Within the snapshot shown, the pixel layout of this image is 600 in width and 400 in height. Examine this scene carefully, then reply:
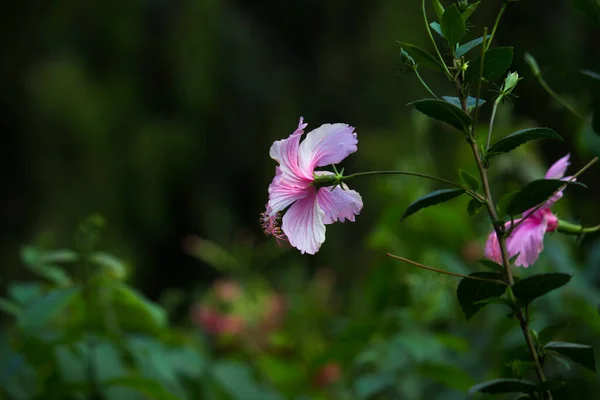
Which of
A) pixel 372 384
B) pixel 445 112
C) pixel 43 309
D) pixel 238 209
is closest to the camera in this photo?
pixel 445 112

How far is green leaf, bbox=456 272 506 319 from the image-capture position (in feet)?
1.39

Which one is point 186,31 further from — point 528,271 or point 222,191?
point 528,271

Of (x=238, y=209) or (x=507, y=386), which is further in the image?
(x=238, y=209)

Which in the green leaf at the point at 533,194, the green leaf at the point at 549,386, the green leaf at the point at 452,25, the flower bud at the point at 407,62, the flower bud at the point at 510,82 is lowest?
the green leaf at the point at 549,386

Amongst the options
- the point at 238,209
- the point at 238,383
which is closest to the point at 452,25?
the point at 238,383

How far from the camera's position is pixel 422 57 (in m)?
0.41

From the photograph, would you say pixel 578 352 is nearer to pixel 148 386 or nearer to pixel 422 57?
pixel 422 57

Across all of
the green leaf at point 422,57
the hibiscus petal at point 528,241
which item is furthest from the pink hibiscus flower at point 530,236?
the green leaf at point 422,57

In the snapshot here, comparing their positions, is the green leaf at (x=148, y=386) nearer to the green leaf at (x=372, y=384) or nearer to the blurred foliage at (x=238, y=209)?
the blurred foliage at (x=238, y=209)

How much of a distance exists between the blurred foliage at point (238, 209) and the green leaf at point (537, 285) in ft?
0.19

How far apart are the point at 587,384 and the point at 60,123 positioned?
213cm

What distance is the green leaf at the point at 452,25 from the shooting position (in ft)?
1.29

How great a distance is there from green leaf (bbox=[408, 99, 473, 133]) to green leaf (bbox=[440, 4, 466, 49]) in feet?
0.12

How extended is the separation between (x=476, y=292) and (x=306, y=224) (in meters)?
0.10
